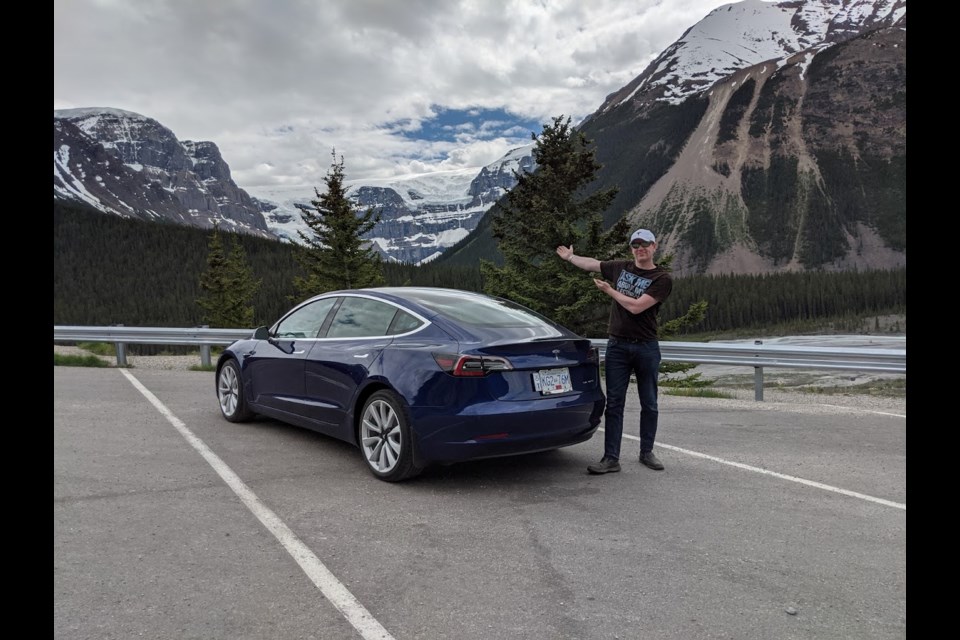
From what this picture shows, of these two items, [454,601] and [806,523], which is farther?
[806,523]

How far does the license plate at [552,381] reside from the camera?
5.21m

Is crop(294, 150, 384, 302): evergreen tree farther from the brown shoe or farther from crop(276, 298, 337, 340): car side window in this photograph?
the brown shoe

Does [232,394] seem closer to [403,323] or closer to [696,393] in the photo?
[403,323]

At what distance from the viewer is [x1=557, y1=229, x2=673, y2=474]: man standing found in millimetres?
5691

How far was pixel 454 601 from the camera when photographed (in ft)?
10.7

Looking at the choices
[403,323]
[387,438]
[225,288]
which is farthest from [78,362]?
[225,288]

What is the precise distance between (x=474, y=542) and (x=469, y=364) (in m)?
1.35

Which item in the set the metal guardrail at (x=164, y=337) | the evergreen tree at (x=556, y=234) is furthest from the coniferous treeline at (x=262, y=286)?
the metal guardrail at (x=164, y=337)

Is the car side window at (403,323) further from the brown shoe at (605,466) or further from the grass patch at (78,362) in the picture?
the grass patch at (78,362)

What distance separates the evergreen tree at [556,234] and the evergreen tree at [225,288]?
33.0 meters
